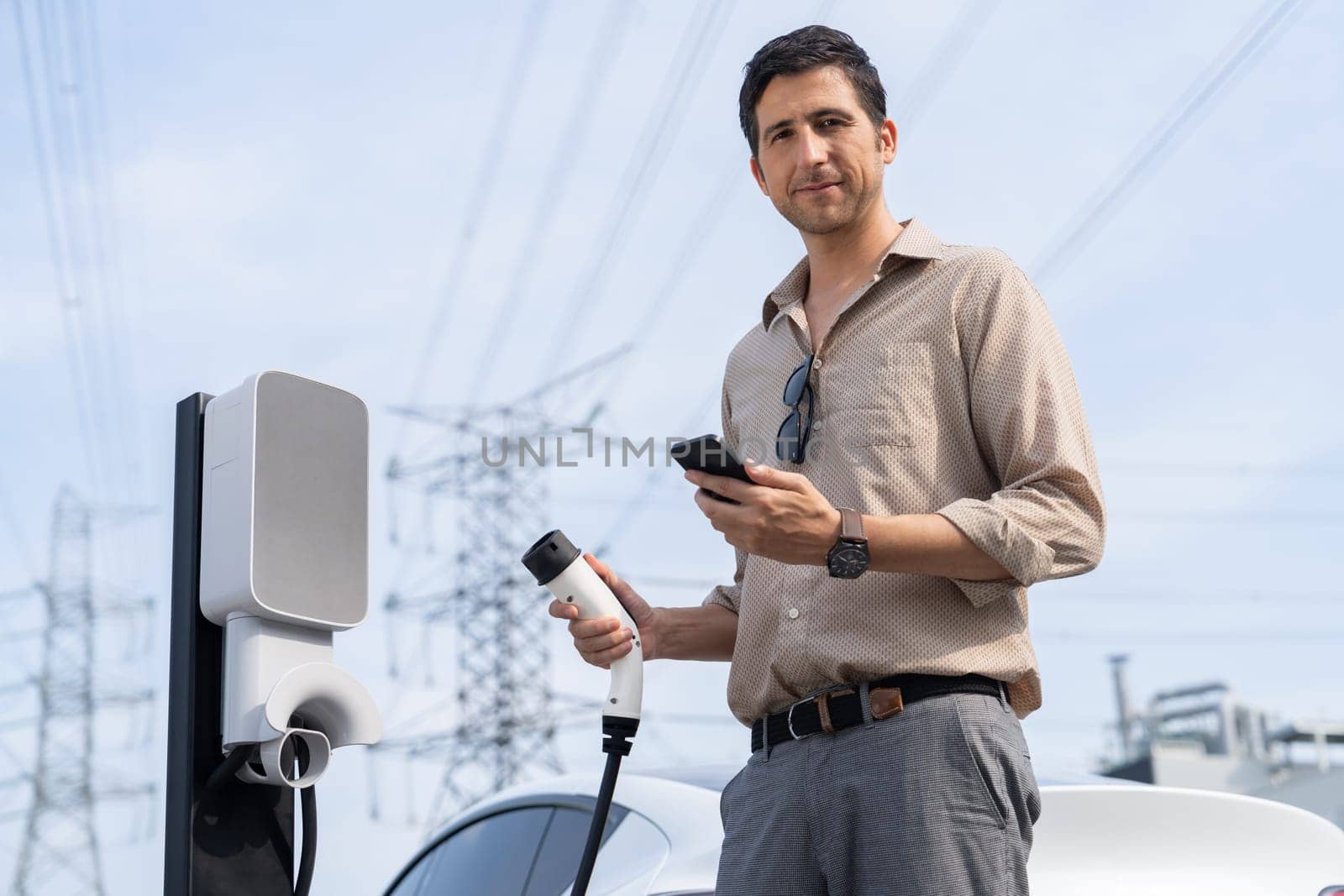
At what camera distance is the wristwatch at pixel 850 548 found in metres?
1.82

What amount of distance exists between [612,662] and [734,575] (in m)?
0.27

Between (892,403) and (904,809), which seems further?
(892,403)

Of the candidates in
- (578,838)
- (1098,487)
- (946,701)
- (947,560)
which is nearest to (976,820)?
(946,701)

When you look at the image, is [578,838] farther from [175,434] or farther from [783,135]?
[783,135]

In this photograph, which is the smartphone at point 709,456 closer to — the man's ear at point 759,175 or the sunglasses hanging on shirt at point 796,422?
the sunglasses hanging on shirt at point 796,422

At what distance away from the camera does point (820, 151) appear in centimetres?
220

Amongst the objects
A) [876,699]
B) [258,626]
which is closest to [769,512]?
[876,699]

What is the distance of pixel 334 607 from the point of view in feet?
7.61

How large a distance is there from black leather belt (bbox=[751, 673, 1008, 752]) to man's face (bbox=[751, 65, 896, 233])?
Answer: 75cm

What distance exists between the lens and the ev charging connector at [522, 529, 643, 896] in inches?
89.6

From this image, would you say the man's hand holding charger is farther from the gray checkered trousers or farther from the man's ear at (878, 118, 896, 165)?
the man's ear at (878, 118, 896, 165)

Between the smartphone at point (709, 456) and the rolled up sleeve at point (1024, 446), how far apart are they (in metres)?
0.29

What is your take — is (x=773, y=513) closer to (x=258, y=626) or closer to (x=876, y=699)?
(x=876, y=699)

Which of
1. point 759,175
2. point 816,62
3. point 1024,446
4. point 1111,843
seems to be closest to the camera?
point 1024,446
